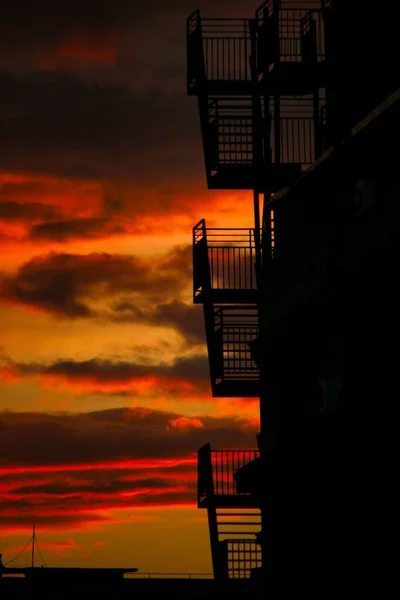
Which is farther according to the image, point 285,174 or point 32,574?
point 32,574

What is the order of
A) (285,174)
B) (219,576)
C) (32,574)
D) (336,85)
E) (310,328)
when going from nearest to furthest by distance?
1. (310,328)
2. (336,85)
3. (285,174)
4. (219,576)
5. (32,574)

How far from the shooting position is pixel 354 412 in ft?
83.4

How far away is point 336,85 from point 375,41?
2056mm

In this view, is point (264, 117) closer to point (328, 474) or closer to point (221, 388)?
point (221, 388)

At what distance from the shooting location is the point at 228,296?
3988 cm

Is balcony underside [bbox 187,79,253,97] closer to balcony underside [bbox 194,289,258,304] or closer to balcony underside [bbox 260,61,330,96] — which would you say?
balcony underside [bbox 260,61,330,96]

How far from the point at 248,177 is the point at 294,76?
2914 mm

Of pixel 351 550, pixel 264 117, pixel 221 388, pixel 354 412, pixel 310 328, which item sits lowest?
pixel 351 550

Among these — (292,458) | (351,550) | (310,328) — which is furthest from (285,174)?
(351,550)

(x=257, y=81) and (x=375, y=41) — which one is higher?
(x=257, y=81)

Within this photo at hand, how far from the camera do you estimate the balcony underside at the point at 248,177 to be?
3809cm

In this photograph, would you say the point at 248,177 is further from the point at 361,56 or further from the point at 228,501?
the point at 228,501

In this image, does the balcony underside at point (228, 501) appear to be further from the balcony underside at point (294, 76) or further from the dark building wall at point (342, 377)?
the balcony underside at point (294, 76)

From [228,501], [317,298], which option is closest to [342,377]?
[317,298]
